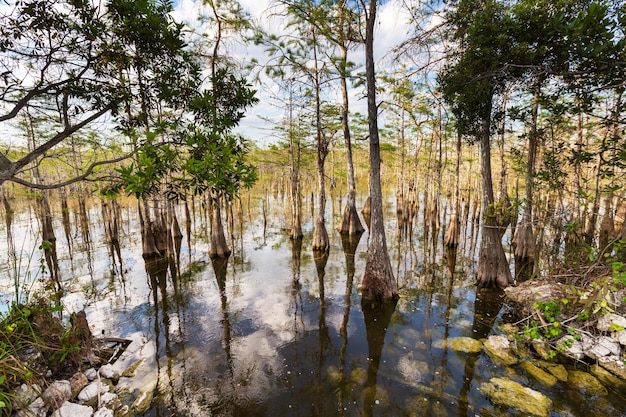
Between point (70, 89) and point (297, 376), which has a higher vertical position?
point (70, 89)

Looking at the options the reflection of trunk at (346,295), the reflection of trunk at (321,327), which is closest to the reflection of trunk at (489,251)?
the reflection of trunk at (346,295)

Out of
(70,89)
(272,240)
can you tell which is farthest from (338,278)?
(70,89)

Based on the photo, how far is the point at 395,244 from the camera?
46.9 feet

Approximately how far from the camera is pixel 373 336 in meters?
A: 6.48

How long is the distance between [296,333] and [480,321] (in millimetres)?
4724

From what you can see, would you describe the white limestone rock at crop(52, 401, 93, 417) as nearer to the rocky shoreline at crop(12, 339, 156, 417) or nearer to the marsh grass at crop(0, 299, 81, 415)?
the rocky shoreline at crop(12, 339, 156, 417)

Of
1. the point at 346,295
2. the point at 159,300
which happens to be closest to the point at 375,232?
the point at 346,295

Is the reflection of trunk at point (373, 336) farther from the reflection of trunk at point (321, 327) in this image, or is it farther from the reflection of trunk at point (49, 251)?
the reflection of trunk at point (49, 251)

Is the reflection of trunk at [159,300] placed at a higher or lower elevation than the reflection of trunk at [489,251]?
lower

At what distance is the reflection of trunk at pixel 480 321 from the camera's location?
4.69 meters

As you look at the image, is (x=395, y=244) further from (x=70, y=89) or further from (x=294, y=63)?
(x=70, y=89)

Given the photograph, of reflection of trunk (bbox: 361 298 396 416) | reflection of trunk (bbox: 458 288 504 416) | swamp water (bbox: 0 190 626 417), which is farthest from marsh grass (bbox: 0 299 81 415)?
reflection of trunk (bbox: 458 288 504 416)

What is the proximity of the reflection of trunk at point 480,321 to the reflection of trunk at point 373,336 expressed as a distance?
139 cm

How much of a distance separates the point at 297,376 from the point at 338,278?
5.19 metres
